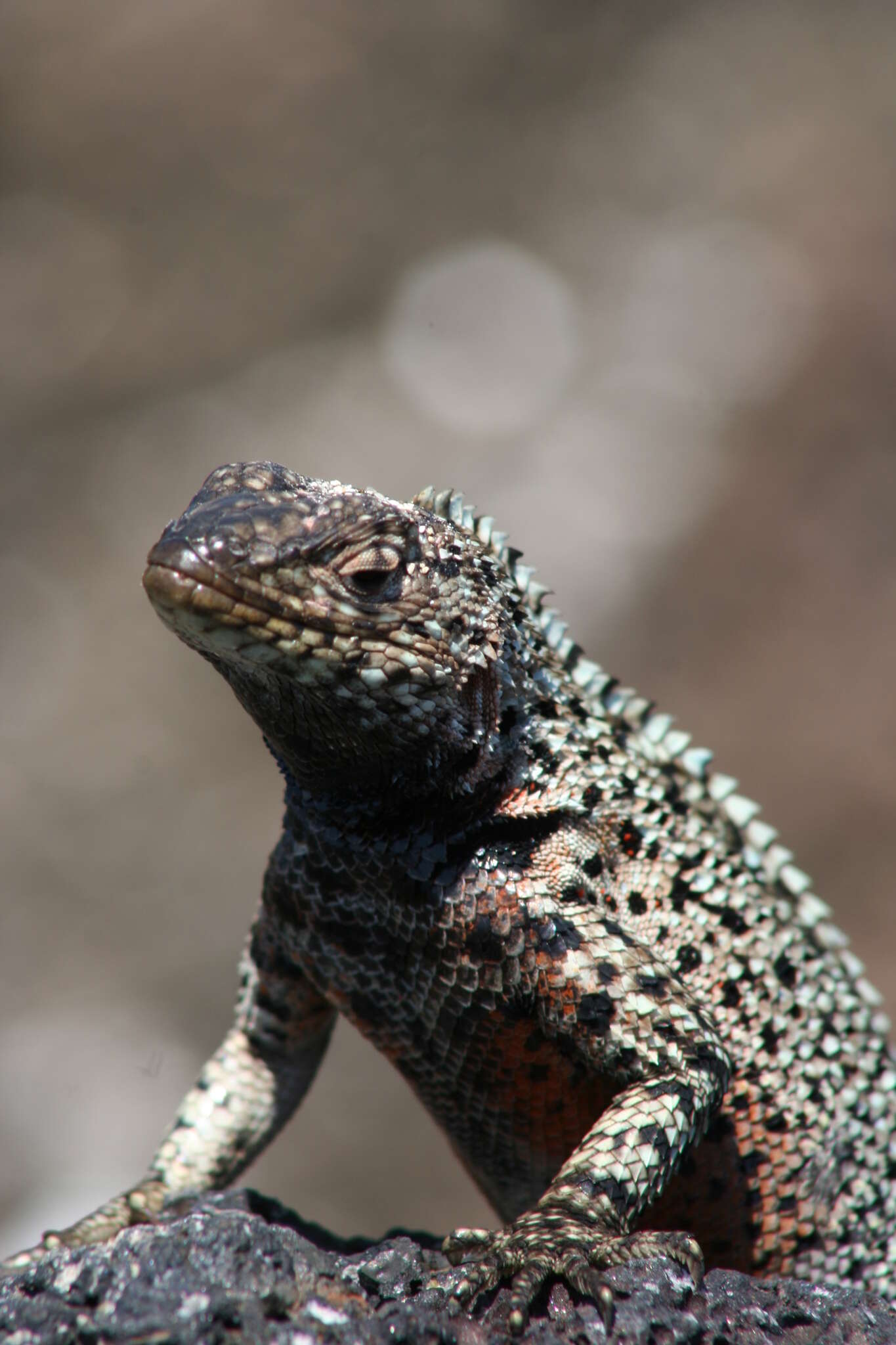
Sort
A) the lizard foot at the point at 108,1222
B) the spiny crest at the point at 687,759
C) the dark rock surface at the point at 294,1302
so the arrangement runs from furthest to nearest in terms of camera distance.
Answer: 1. the spiny crest at the point at 687,759
2. the lizard foot at the point at 108,1222
3. the dark rock surface at the point at 294,1302

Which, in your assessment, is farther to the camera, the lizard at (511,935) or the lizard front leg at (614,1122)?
the lizard at (511,935)

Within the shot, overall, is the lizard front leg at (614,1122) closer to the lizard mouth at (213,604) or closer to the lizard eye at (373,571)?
the lizard eye at (373,571)

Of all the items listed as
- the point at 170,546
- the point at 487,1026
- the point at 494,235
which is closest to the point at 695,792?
the point at 487,1026

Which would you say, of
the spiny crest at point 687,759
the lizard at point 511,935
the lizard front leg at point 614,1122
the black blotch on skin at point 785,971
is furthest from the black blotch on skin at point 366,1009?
the black blotch on skin at point 785,971

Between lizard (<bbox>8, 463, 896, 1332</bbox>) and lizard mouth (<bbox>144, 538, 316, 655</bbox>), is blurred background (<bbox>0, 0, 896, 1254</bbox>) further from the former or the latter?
lizard mouth (<bbox>144, 538, 316, 655</bbox>)

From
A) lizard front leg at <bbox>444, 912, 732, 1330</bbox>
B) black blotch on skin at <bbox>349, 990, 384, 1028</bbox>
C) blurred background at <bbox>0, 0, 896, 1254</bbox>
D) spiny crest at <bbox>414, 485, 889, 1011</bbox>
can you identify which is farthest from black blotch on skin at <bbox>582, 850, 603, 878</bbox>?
blurred background at <bbox>0, 0, 896, 1254</bbox>

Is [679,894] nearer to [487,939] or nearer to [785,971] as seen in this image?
[785,971]

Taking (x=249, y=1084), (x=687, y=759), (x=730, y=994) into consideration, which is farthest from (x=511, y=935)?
(x=249, y=1084)
